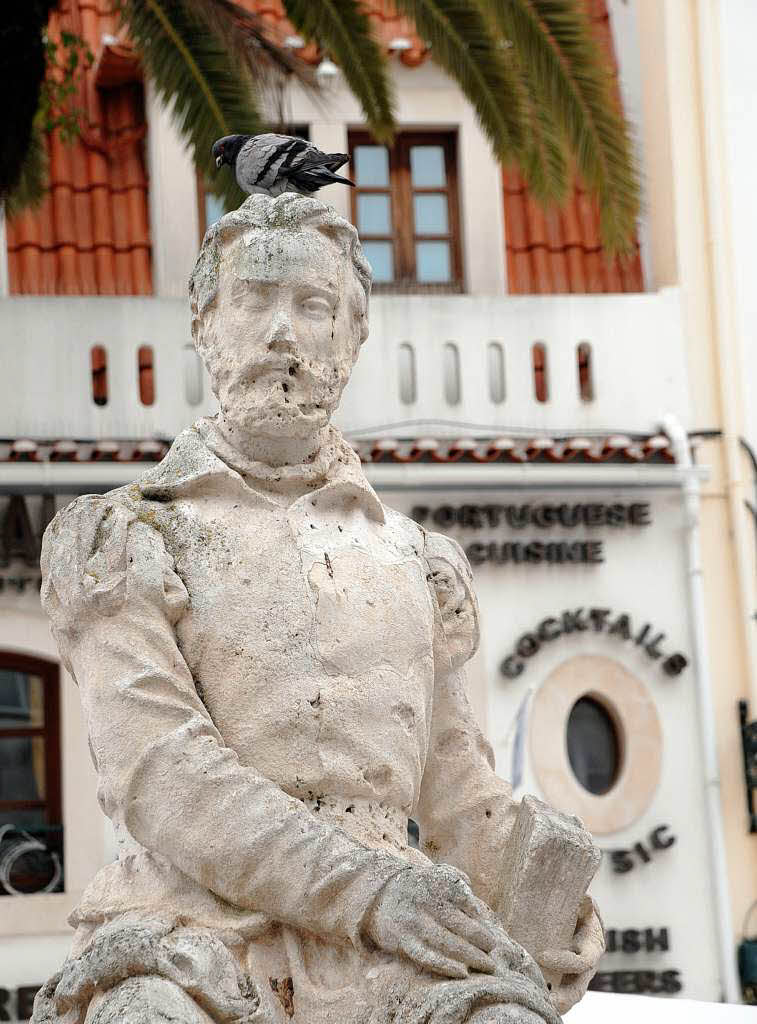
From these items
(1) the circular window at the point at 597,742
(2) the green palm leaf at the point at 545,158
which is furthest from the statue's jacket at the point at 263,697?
(1) the circular window at the point at 597,742

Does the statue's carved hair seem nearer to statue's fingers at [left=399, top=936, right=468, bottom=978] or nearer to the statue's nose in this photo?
the statue's nose

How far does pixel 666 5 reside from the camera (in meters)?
18.5

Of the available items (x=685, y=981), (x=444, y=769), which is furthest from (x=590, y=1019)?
(x=685, y=981)

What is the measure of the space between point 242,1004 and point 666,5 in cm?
1500

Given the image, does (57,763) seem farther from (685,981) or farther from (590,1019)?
(590,1019)

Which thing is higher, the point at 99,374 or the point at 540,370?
the point at 99,374

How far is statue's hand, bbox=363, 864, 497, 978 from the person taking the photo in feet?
14.9

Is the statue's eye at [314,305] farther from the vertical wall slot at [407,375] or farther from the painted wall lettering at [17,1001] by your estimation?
the vertical wall slot at [407,375]

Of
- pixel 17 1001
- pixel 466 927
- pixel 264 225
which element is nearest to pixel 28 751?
pixel 17 1001

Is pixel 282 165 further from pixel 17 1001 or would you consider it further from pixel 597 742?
pixel 597 742

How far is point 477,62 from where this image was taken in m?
13.3

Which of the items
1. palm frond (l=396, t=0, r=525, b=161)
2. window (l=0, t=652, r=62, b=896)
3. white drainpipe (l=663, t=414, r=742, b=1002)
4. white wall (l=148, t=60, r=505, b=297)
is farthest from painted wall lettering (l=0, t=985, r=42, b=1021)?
palm frond (l=396, t=0, r=525, b=161)

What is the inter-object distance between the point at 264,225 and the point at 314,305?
21 centimetres

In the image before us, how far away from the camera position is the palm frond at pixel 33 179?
15.2 meters
